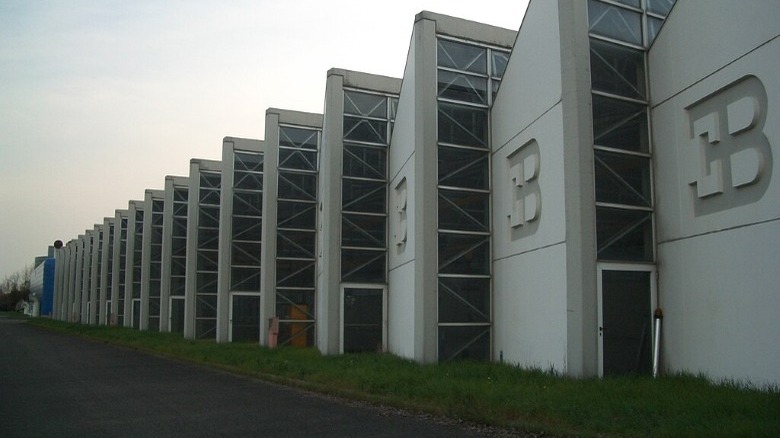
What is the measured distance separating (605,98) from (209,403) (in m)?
10.5

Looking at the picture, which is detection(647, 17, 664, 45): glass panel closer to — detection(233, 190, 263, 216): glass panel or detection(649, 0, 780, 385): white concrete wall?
detection(649, 0, 780, 385): white concrete wall

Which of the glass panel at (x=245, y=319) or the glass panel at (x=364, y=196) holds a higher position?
the glass panel at (x=364, y=196)

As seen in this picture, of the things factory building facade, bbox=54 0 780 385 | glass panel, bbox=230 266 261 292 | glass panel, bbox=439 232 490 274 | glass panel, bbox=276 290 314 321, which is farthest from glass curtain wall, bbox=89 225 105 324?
glass panel, bbox=439 232 490 274

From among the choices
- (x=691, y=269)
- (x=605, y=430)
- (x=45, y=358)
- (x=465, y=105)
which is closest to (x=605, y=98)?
(x=691, y=269)

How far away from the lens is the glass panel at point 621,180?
14219 millimetres

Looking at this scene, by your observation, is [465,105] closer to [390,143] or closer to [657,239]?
[390,143]

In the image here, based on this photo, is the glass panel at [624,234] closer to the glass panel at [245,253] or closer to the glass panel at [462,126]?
the glass panel at [462,126]

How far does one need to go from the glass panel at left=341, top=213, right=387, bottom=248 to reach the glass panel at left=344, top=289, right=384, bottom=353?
5.67ft

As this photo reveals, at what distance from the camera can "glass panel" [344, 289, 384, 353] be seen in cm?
2286

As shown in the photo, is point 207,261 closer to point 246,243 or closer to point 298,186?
point 246,243

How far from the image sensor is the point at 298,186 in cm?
2964

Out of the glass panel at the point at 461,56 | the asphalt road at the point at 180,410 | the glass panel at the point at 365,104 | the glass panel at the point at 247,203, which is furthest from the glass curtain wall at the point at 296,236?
the glass panel at the point at 461,56

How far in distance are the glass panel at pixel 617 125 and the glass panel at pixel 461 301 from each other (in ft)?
19.3

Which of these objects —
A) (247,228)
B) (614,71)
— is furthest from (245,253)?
(614,71)
